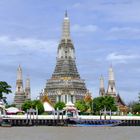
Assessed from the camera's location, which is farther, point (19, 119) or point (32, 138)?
point (19, 119)

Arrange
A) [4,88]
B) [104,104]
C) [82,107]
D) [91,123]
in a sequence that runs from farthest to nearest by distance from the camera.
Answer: [82,107], [104,104], [4,88], [91,123]

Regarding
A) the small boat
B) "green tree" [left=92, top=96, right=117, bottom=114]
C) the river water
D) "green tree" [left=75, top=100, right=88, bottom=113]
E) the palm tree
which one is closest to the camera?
the river water

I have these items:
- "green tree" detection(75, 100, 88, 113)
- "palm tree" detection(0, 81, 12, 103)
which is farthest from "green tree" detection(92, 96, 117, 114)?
"palm tree" detection(0, 81, 12, 103)

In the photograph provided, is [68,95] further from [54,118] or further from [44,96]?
[54,118]

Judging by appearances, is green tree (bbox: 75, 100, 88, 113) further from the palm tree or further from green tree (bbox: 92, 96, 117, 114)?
the palm tree

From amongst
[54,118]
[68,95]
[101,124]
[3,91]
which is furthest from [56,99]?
[101,124]

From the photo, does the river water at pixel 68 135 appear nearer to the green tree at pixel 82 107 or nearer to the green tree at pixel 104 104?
the green tree at pixel 104 104

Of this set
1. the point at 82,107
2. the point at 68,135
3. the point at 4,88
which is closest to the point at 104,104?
the point at 82,107

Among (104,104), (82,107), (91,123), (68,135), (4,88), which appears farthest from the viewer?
(82,107)

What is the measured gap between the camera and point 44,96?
192 meters

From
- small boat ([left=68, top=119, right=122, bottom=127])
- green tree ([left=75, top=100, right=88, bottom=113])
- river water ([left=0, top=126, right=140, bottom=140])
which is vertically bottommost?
river water ([left=0, top=126, right=140, bottom=140])

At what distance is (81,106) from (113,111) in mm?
11494

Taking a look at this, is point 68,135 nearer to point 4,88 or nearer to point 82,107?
point 4,88

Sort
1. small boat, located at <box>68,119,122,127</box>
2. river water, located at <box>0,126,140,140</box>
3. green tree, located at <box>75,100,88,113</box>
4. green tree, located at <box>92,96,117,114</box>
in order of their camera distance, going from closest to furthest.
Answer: river water, located at <box>0,126,140,140</box> → small boat, located at <box>68,119,122,127</box> → green tree, located at <box>92,96,117,114</box> → green tree, located at <box>75,100,88,113</box>
